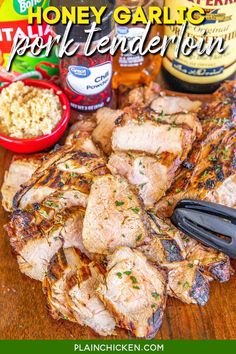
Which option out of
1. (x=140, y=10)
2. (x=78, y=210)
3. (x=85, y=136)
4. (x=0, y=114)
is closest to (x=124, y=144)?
(x=85, y=136)

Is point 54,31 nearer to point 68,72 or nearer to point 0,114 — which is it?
point 68,72

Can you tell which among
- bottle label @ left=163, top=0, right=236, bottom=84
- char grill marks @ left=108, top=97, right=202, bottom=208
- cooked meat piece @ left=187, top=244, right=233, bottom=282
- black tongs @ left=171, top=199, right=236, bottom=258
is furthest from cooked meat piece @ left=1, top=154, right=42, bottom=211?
bottle label @ left=163, top=0, right=236, bottom=84

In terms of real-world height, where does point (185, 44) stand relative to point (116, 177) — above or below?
above

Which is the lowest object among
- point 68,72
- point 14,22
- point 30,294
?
point 30,294

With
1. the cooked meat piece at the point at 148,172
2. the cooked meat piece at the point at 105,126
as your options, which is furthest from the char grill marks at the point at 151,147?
the cooked meat piece at the point at 105,126

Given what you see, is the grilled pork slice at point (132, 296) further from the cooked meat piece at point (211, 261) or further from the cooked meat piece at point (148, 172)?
the cooked meat piece at point (148, 172)

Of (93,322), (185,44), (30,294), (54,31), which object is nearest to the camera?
(93,322)

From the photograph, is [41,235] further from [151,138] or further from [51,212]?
[151,138]

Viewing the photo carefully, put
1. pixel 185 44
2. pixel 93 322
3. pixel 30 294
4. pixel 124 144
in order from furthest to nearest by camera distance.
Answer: pixel 185 44 < pixel 124 144 < pixel 30 294 < pixel 93 322
